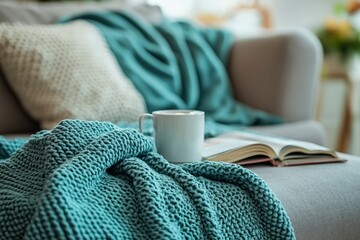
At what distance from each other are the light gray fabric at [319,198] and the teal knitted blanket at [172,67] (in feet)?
2.03

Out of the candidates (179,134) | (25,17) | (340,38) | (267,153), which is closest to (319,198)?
(267,153)

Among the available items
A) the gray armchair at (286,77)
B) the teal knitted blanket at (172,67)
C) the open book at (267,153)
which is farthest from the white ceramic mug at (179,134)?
the gray armchair at (286,77)

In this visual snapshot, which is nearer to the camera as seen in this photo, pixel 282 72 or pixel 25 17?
pixel 25 17

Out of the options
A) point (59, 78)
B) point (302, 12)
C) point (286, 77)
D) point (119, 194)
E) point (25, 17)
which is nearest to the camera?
point (119, 194)

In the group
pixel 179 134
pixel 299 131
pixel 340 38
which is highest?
pixel 340 38

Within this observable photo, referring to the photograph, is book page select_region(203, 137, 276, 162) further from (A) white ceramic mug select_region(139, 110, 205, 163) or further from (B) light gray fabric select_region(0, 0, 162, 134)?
(B) light gray fabric select_region(0, 0, 162, 134)

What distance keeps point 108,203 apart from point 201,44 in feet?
3.61

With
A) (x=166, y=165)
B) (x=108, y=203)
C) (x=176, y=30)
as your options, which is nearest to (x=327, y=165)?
(x=166, y=165)

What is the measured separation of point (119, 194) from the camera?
0.75m

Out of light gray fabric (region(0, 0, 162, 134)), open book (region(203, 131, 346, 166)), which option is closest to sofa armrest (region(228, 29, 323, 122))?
light gray fabric (region(0, 0, 162, 134))

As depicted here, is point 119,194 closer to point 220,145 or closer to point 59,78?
point 220,145

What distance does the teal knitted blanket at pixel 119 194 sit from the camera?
675 mm

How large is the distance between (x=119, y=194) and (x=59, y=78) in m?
0.72

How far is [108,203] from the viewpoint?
0.73 meters
